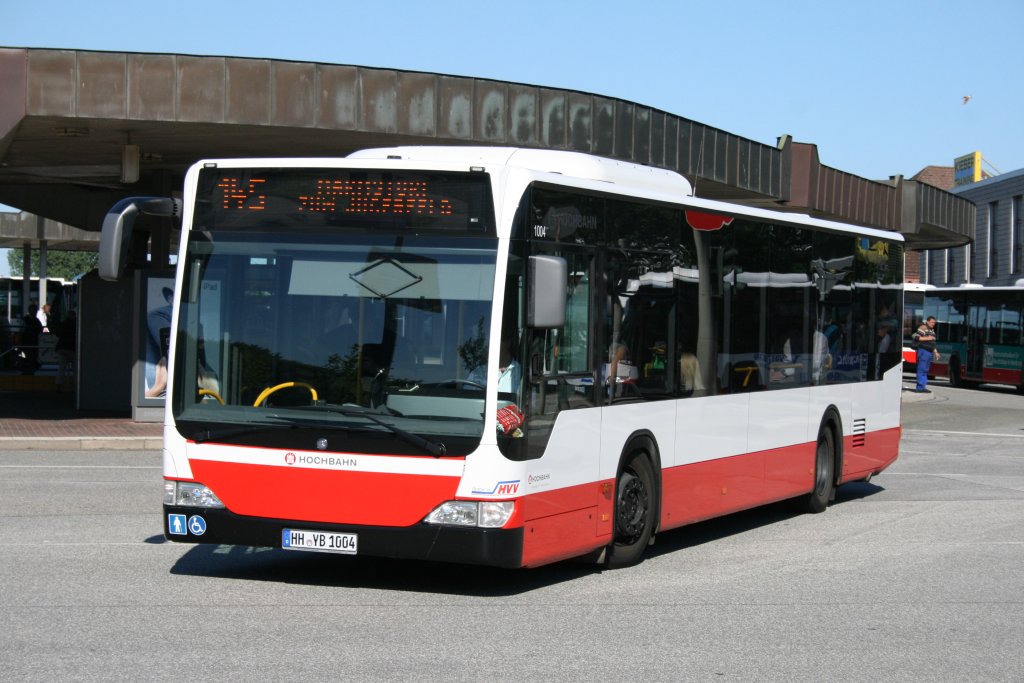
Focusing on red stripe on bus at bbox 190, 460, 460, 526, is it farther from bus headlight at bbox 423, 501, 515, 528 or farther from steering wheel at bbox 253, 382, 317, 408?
steering wheel at bbox 253, 382, 317, 408

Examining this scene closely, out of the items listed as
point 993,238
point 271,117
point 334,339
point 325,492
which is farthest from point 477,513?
point 993,238

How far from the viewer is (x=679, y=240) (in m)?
10.7

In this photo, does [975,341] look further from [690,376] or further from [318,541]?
[318,541]

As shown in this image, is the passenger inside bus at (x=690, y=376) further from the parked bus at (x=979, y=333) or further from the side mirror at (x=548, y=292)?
the parked bus at (x=979, y=333)

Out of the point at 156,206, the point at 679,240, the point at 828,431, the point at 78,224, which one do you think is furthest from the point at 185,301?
the point at 78,224

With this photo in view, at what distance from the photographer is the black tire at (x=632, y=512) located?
9.91 m

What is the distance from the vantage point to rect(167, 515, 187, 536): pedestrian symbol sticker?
8859mm

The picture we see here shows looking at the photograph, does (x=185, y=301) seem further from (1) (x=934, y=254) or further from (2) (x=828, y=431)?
(1) (x=934, y=254)

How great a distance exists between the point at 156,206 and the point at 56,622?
2.71 m

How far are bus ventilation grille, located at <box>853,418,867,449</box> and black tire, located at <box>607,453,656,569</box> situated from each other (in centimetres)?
514

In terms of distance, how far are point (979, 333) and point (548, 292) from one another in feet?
124

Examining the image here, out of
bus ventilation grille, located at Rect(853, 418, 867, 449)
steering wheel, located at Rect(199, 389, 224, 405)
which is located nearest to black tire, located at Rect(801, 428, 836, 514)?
bus ventilation grille, located at Rect(853, 418, 867, 449)

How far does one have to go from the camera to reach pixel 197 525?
8836 mm

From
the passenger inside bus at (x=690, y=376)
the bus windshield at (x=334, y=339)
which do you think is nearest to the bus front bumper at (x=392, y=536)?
the bus windshield at (x=334, y=339)
